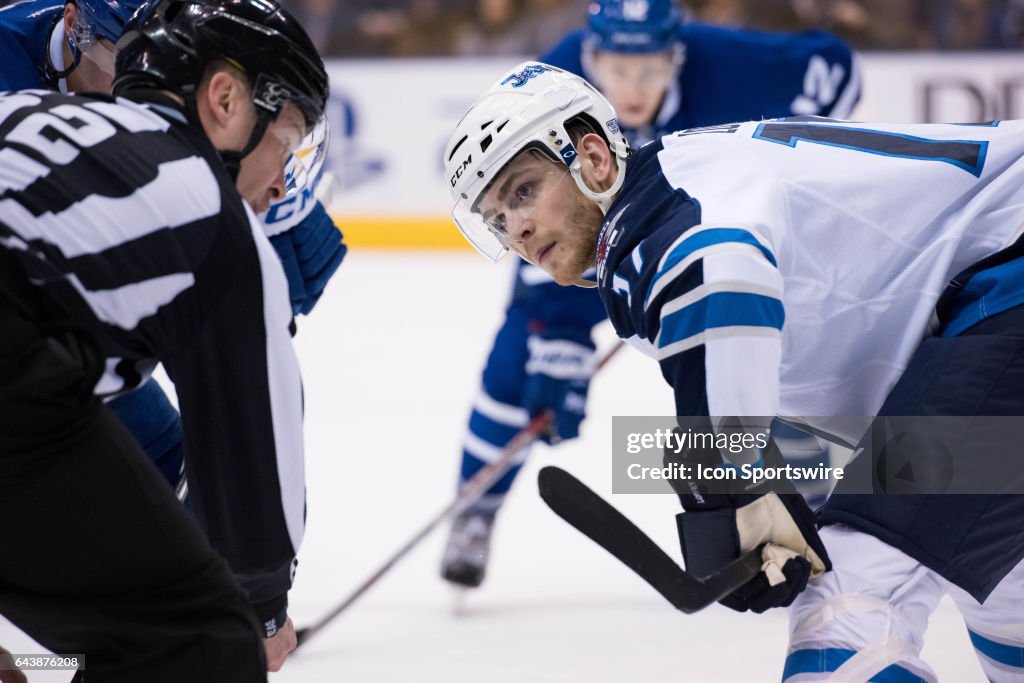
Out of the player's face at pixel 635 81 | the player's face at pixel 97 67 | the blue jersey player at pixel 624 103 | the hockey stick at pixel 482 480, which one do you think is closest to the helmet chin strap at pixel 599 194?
the player's face at pixel 97 67

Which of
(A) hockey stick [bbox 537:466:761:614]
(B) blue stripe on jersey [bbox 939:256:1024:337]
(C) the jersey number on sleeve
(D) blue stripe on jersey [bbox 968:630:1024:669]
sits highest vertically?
(C) the jersey number on sleeve

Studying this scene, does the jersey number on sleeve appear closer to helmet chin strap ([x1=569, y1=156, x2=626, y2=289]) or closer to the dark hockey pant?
helmet chin strap ([x1=569, y1=156, x2=626, y2=289])

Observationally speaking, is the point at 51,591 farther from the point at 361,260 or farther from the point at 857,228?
the point at 361,260

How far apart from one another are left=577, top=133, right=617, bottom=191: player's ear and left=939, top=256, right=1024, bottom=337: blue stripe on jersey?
1.70ft

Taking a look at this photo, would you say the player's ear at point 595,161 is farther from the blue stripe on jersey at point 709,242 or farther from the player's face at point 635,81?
the player's face at point 635,81

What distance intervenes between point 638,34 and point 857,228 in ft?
→ 7.30

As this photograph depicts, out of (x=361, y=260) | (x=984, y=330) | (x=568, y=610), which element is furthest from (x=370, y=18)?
(x=984, y=330)

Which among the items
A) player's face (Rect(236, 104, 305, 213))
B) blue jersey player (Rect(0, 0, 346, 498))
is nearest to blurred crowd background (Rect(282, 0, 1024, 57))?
blue jersey player (Rect(0, 0, 346, 498))

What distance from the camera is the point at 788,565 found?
1.54m

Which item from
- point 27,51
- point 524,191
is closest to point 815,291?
point 524,191

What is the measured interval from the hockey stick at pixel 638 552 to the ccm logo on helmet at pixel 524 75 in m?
0.64

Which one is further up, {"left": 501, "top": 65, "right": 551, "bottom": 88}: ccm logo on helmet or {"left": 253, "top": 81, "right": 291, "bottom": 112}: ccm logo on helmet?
{"left": 253, "top": 81, "right": 291, "bottom": 112}: ccm logo on helmet

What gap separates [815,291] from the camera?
5.53 feet

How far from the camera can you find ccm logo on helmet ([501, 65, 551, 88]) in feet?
6.19
